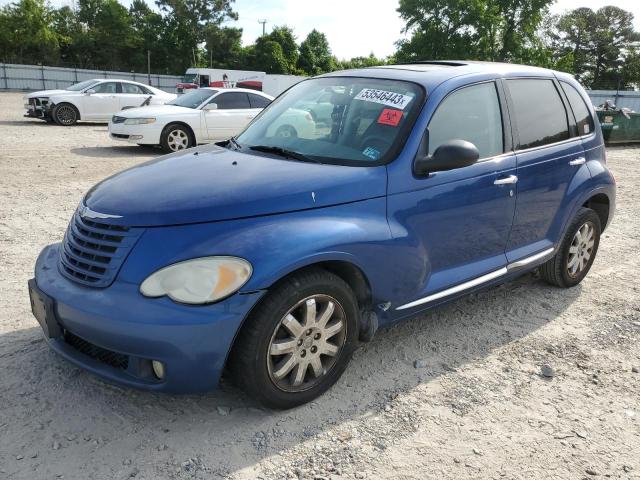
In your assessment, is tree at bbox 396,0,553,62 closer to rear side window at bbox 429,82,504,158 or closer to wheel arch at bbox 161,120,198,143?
wheel arch at bbox 161,120,198,143

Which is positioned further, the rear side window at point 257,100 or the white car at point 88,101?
the white car at point 88,101

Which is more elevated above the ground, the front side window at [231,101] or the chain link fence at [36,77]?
the chain link fence at [36,77]

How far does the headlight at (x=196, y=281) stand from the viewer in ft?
8.18

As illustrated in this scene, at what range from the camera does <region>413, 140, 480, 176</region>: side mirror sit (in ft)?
10.3

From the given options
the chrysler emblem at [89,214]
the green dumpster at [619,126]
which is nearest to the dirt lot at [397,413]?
the chrysler emblem at [89,214]

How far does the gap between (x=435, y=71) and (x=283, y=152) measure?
46.3 inches

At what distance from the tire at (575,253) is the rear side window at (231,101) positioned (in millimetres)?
8687

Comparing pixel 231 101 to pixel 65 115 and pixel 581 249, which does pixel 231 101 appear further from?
pixel 581 249

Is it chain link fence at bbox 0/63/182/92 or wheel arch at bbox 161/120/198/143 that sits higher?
chain link fence at bbox 0/63/182/92

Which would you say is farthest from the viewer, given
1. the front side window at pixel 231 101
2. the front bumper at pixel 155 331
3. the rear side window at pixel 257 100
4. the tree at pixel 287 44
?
the tree at pixel 287 44

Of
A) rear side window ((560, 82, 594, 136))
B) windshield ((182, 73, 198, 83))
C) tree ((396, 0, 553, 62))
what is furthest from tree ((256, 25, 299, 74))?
rear side window ((560, 82, 594, 136))

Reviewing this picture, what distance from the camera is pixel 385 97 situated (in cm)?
349

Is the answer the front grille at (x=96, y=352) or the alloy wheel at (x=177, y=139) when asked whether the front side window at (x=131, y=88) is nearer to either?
the alloy wheel at (x=177, y=139)

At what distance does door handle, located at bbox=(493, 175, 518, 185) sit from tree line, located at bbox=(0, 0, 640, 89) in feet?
138
